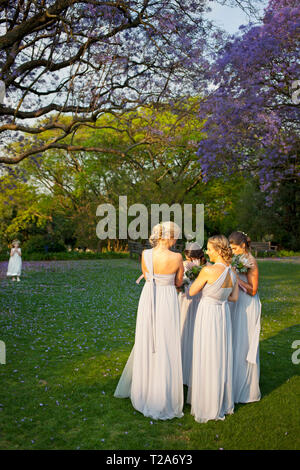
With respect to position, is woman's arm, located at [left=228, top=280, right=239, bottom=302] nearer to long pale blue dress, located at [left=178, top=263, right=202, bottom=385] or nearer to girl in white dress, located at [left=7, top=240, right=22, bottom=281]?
long pale blue dress, located at [left=178, top=263, right=202, bottom=385]

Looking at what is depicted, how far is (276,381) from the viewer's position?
19.7 feet

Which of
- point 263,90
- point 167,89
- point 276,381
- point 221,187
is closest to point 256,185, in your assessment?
point 221,187

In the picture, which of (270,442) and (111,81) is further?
(111,81)

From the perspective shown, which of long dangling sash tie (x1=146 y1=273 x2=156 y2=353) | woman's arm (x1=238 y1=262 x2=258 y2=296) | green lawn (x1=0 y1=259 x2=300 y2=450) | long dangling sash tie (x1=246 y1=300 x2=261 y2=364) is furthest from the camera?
woman's arm (x1=238 y1=262 x2=258 y2=296)

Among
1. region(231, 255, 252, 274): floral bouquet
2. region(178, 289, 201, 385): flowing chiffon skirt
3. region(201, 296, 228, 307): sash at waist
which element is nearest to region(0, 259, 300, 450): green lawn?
region(178, 289, 201, 385): flowing chiffon skirt

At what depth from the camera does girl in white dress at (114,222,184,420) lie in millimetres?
4727

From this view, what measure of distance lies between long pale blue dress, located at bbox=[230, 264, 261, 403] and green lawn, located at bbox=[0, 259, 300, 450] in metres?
0.19

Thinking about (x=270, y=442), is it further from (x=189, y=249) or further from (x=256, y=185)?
(x=256, y=185)

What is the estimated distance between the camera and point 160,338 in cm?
477

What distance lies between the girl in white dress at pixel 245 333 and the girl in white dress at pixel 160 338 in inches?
35.1

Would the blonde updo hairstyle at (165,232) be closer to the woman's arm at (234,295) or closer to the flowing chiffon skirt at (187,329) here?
the woman's arm at (234,295)

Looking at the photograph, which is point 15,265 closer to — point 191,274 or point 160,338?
point 191,274

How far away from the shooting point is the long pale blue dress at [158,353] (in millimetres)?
4723

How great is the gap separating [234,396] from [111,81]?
986 centimetres
